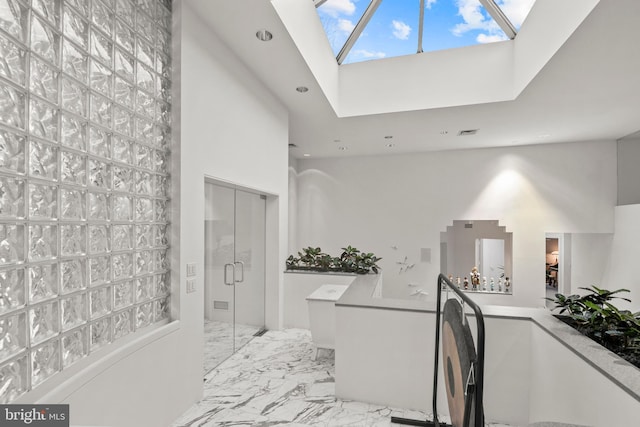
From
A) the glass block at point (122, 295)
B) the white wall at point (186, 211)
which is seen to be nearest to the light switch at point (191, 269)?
the white wall at point (186, 211)

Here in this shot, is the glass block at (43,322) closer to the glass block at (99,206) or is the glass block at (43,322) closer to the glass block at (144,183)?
the glass block at (99,206)

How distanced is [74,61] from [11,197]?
705mm

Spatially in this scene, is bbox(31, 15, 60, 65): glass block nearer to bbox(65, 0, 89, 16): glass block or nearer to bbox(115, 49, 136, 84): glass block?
bbox(65, 0, 89, 16): glass block

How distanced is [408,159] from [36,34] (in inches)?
219

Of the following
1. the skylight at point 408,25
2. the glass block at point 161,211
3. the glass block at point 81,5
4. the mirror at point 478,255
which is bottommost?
the mirror at point 478,255

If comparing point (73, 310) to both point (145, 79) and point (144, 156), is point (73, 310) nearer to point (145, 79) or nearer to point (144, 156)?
point (144, 156)

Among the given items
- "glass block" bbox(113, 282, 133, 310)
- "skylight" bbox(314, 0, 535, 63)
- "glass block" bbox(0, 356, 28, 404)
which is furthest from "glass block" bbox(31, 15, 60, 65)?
"skylight" bbox(314, 0, 535, 63)

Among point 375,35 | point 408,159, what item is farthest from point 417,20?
point 408,159

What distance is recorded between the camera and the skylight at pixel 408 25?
11.3 feet

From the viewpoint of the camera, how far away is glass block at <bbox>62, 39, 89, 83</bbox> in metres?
1.40

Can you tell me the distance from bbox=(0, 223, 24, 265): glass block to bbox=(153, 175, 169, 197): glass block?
0.82 meters

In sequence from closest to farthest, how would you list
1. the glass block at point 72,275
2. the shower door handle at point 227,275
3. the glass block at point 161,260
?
the glass block at point 72,275, the glass block at point 161,260, the shower door handle at point 227,275

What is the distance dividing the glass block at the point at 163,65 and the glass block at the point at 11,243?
129cm

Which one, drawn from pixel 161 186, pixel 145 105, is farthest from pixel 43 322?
pixel 145 105
